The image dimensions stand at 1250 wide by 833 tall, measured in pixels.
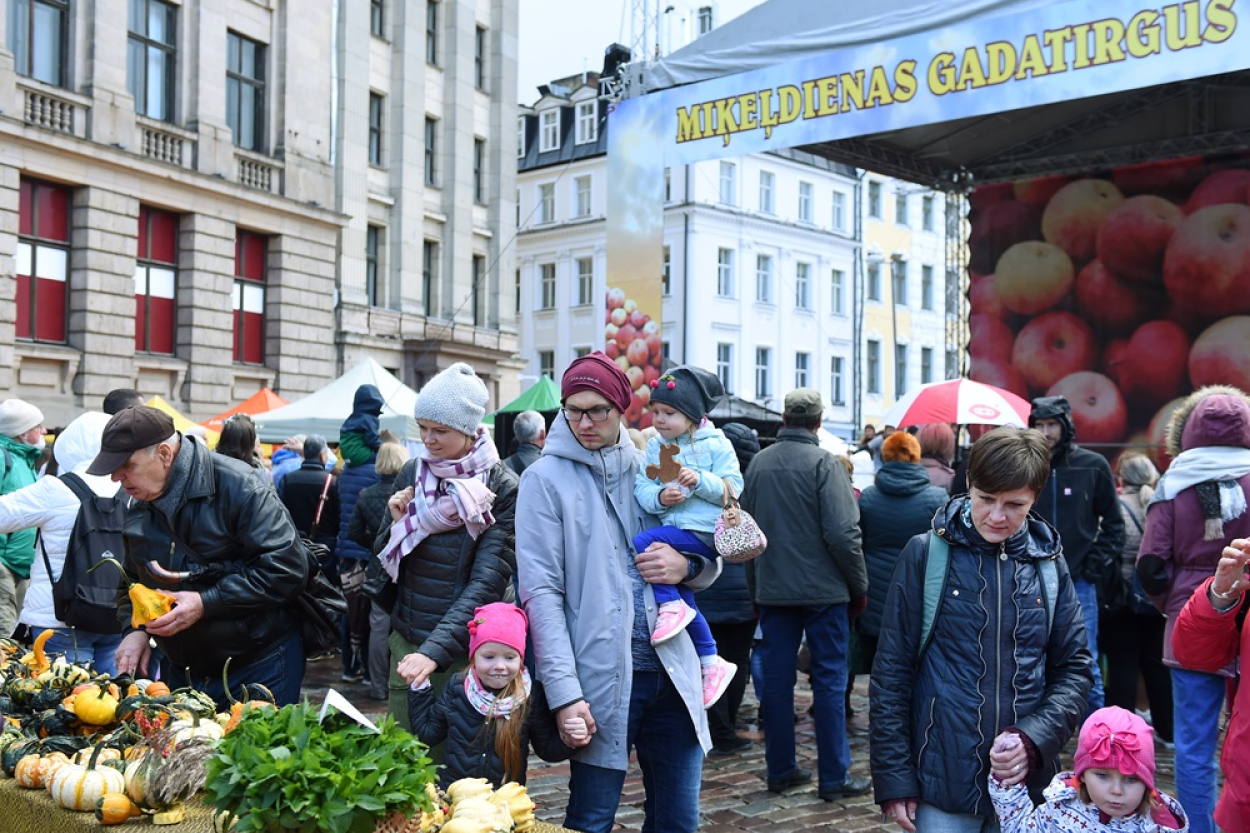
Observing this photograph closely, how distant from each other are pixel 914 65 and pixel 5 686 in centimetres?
971

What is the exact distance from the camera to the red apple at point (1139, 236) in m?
17.0

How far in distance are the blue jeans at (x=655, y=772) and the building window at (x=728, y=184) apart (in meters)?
39.6

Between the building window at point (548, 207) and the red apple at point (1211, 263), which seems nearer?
the red apple at point (1211, 263)

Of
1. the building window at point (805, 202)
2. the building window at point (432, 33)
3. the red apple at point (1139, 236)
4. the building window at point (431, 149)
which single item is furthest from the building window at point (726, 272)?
the red apple at point (1139, 236)

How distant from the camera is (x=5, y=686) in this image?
169 inches

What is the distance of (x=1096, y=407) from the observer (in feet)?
57.5

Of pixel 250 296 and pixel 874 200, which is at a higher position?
pixel 874 200

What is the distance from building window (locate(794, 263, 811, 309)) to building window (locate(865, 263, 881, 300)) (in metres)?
3.37

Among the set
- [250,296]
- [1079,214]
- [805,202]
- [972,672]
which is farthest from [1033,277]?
[805,202]

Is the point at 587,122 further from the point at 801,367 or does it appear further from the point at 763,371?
the point at 801,367

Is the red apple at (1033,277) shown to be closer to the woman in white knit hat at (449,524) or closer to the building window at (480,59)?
the woman in white knit hat at (449,524)

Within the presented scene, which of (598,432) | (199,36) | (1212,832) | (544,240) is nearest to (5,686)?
(598,432)

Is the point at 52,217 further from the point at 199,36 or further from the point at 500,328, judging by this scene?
the point at 500,328

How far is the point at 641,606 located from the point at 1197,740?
99.4 inches
